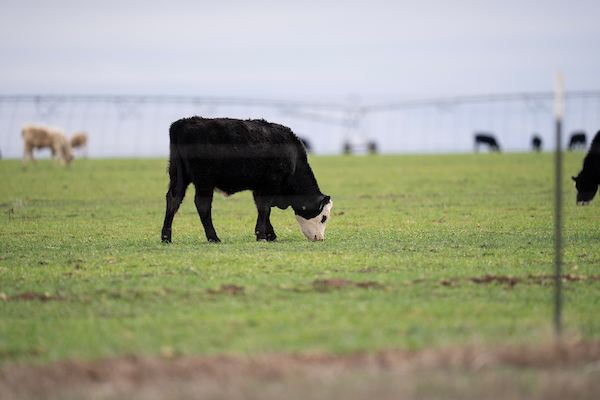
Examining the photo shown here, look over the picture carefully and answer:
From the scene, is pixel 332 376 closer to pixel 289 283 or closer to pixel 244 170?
pixel 289 283

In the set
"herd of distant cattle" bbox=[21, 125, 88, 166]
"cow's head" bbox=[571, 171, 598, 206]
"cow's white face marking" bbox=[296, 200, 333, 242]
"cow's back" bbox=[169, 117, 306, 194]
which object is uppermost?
"herd of distant cattle" bbox=[21, 125, 88, 166]

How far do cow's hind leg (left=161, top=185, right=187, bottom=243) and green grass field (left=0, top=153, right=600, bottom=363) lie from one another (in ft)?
0.74

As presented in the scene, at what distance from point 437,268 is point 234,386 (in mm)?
4771

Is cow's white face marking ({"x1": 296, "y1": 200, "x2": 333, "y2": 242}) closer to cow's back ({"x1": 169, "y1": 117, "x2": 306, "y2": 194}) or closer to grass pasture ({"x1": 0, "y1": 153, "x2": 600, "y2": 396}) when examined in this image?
grass pasture ({"x1": 0, "y1": 153, "x2": 600, "y2": 396})

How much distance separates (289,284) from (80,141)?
43756 millimetres

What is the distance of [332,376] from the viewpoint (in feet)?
16.5

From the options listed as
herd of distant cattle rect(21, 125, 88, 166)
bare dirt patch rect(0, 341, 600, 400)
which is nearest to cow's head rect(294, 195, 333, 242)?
bare dirt patch rect(0, 341, 600, 400)

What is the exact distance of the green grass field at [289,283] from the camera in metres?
5.97

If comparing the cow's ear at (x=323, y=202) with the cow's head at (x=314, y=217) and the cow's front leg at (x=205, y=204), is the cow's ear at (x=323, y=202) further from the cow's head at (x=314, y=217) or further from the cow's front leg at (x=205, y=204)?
Answer: the cow's front leg at (x=205, y=204)

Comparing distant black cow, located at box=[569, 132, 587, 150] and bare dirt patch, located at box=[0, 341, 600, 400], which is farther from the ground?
distant black cow, located at box=[569, 132, 587, 150]

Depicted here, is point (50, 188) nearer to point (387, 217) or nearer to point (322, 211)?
point (387, 217)

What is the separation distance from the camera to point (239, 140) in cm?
1193

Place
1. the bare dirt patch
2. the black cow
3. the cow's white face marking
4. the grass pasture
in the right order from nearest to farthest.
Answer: the bare dirt patch < the grass pasture < the cow's white face marking < the black cow

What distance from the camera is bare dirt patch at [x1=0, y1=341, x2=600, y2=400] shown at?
189 inches
